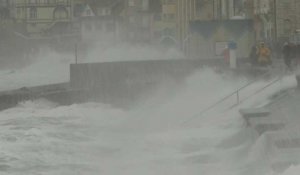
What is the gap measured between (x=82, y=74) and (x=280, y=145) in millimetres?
16364

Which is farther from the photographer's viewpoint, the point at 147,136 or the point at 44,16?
the point at 44,16

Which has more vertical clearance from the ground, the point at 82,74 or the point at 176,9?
the point at 176,9

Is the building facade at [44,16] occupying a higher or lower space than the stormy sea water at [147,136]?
higher

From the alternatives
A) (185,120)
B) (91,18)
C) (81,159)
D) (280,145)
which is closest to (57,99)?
(185,120)

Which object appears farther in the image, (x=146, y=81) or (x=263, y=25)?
(x=263, y=25)

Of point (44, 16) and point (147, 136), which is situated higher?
point (44, 16)

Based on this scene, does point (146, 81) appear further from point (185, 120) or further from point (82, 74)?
point (185, 120)

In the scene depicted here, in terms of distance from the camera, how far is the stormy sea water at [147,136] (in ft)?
41.9

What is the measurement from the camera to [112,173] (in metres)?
12.5

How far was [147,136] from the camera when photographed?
16.9 m

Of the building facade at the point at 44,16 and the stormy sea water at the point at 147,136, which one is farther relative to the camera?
the building facade at the point at 44,16

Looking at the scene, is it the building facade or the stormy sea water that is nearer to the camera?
the stormy sea water

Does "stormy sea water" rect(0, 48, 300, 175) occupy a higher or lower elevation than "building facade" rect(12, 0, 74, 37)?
lower

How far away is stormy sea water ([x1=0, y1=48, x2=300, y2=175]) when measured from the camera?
41.9 feet
